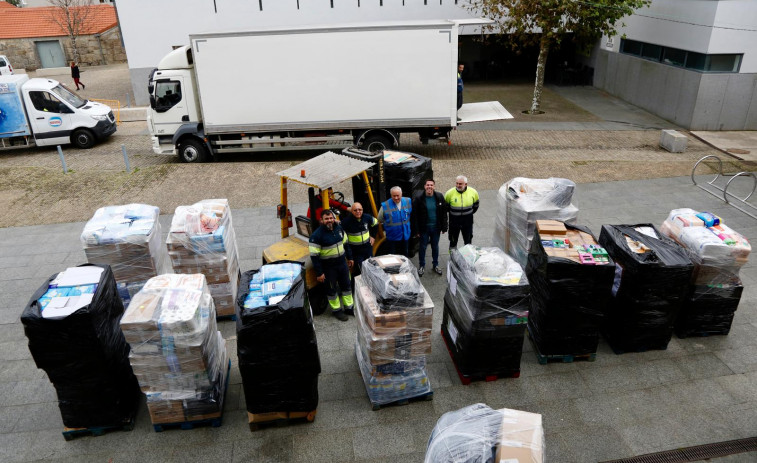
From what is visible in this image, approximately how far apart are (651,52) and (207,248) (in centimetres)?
2013

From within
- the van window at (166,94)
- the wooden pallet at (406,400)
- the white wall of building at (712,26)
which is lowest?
the wooden pallet at (406,400)

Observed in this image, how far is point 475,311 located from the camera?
5.97m

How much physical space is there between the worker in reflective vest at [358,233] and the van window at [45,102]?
14.2 metres

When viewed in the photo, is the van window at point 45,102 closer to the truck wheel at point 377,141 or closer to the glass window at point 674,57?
the truck wheel at point 377,141

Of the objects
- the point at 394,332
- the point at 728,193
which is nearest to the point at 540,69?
the point at 728,193

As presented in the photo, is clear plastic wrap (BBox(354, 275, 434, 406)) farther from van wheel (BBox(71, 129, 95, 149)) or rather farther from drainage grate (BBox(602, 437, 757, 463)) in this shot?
van wheel (BBox(71, 129, 95, 149))

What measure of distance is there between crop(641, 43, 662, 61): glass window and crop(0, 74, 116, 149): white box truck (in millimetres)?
20282

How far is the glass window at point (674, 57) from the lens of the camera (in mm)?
18531

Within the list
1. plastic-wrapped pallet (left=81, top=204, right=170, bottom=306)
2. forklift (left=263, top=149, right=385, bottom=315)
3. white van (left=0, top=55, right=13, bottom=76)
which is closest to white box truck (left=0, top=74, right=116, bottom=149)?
plastic-wrapped pallet (left=81, top=204, right=170, bottom=306)

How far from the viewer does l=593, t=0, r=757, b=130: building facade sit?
16719 mm

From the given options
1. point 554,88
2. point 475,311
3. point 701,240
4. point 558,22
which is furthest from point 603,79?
point 475,311

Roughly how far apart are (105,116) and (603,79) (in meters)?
21.6

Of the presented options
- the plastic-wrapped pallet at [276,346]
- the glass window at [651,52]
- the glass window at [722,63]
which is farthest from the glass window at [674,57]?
the plastic-wrapped pallet at [276,346]

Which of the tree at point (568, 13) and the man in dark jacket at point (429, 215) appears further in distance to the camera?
the tree at point (568, 13)
